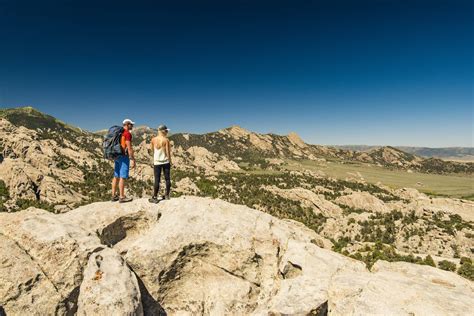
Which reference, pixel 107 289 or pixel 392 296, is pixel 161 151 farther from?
pixel 392 296

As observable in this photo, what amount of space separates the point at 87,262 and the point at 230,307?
6247mm

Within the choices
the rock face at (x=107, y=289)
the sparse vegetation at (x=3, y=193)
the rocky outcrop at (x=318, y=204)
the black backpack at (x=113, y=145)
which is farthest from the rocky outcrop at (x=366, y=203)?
the sparse vegetation at (x=3, y=193)

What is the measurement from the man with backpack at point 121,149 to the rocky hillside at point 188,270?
1851 mm

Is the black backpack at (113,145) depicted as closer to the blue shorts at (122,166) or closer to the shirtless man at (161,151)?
the blue shorts at (122,166)

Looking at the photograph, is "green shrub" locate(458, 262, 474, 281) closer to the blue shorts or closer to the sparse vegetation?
the blue shorts

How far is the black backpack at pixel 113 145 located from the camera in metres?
14.4

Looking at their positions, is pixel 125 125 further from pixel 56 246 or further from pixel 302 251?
pixel 302 251

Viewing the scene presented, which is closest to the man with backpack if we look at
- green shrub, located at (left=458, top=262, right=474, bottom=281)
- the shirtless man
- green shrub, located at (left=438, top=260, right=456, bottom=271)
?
the shirtless man

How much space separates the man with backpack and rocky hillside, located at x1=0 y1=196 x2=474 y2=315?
1.85 meters

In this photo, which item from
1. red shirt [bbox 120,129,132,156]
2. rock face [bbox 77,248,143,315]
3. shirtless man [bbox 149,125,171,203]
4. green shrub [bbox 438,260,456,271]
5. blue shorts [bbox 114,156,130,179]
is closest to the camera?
rock face [bbox 77,248,143,315]

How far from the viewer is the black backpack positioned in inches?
567

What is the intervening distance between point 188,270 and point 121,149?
7064 mm

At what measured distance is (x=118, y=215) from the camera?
14.5 metres

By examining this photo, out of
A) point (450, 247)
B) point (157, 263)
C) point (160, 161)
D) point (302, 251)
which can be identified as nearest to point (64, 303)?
point (157, 263)
